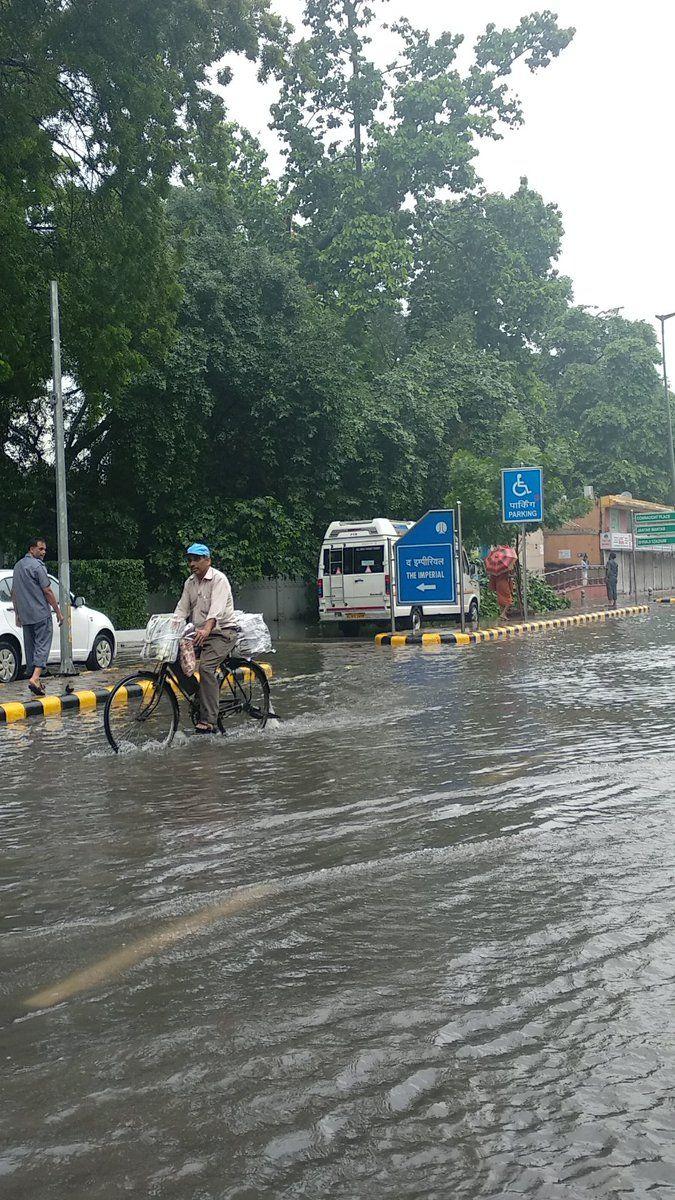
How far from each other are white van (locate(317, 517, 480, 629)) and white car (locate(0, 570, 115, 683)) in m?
9.29

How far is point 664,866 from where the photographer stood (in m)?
6.05

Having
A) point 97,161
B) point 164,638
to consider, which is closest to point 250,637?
point 164,638

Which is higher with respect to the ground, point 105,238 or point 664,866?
point 105,238

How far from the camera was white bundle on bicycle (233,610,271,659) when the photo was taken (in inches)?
469

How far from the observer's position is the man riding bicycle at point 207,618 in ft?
37.5

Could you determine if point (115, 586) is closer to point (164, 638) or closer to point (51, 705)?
point (51, 705)

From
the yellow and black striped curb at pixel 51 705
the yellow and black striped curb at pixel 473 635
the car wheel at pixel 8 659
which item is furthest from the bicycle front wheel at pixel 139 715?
the yellow and black striped curb at pixel 473 635

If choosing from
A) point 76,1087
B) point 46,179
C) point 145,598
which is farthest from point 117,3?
point 76,1087

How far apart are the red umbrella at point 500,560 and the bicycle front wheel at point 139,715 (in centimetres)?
2450

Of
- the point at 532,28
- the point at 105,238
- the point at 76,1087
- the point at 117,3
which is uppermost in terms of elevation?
the point at 532,28

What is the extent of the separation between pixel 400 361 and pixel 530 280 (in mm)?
13228

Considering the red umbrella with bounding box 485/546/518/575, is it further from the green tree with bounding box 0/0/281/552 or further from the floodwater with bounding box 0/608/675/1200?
the floodwater with bounding box 0/608/675/1200

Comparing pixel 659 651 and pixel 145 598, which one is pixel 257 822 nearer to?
pixel 659 651

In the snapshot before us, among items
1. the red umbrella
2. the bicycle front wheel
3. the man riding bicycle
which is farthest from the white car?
the red umbrella
